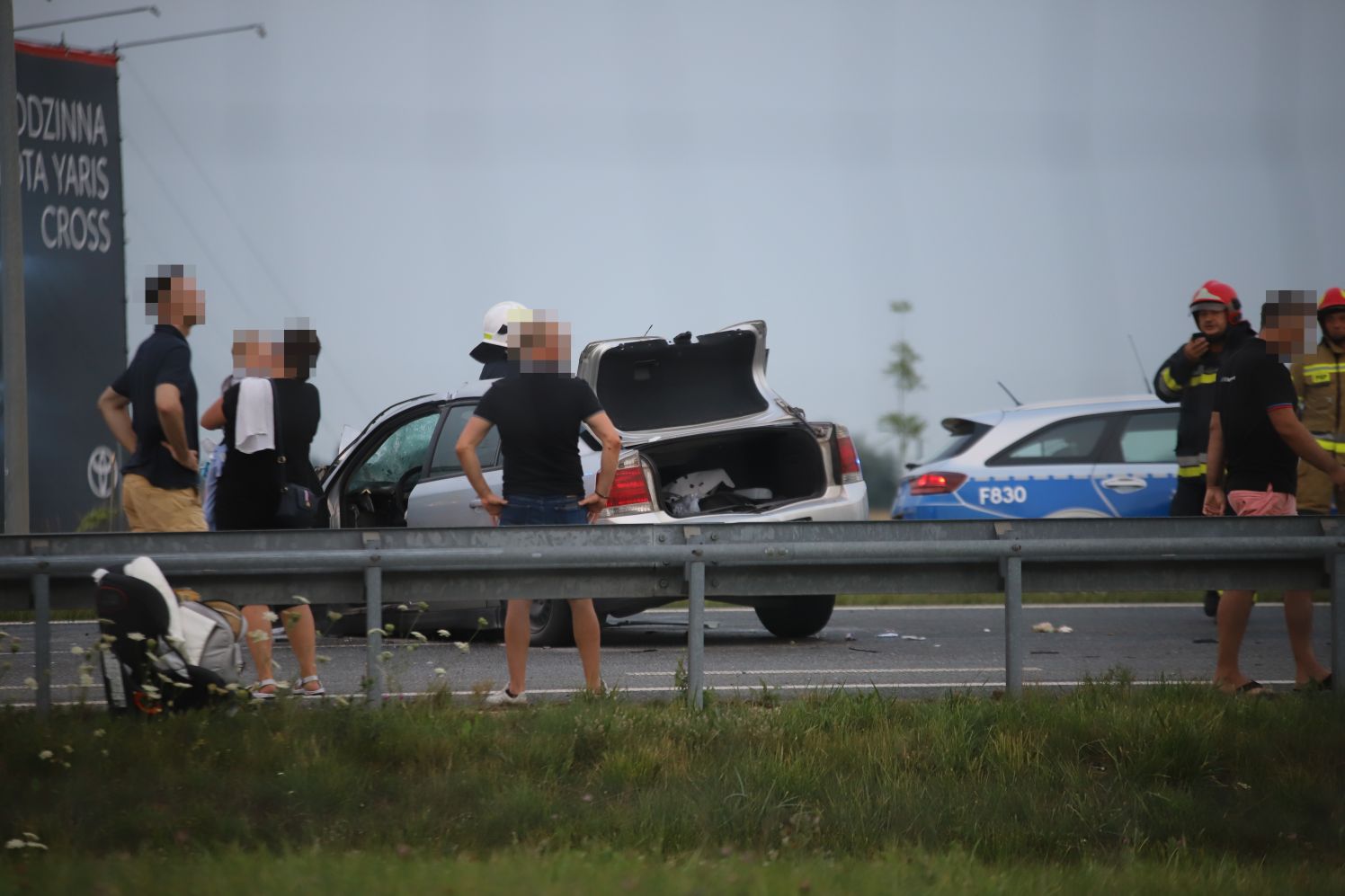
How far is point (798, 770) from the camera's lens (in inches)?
210

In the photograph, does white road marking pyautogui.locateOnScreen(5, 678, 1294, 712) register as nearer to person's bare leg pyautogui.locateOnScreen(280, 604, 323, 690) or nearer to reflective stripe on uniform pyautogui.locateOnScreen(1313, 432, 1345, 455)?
person's bare leg pyautogui.locateOnScreen(280, 604, 323, 690)

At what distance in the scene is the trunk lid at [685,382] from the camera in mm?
8922

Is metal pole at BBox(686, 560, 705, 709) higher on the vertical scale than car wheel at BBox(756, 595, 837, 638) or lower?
higher

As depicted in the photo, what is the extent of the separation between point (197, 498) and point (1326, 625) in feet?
25.2

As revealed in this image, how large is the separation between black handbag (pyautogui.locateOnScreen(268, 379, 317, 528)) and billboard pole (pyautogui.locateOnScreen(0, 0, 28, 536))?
11.3 ft

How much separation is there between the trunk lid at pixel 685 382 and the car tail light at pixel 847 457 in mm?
301

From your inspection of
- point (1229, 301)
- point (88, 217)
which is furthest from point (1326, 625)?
point (88, 217)

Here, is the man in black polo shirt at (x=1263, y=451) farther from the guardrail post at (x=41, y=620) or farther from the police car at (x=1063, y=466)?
the guardrail post at (x=41, y=620)

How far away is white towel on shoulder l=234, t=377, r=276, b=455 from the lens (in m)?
6.85

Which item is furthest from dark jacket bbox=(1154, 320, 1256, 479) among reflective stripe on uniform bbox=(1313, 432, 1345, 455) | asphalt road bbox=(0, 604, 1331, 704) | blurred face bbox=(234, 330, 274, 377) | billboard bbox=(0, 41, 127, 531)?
billboard bbox=(0, 41, 127, 531)

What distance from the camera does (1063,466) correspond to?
37.8 ft

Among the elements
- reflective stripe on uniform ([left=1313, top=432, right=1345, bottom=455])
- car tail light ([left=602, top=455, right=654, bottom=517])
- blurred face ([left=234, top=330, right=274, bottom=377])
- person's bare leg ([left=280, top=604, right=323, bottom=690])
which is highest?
blurred face ([left=234, top=330, right=274, bottom=377])

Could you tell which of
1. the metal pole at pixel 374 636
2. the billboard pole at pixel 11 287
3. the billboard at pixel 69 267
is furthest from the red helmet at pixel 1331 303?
the billboard at pixel 69 267

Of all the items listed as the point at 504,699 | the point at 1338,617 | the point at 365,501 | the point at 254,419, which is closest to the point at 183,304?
the point at 254,419
